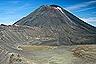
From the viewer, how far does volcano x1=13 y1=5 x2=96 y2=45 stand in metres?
8.43

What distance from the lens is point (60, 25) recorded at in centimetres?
985

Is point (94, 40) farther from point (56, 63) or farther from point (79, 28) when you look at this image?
point (56, 63)

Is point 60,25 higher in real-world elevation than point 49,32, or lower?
higher

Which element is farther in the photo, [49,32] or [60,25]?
[60,25]

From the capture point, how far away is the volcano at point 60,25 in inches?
332

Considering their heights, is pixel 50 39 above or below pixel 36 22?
below

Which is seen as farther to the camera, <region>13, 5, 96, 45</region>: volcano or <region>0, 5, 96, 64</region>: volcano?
<region>13, 5, 96, 45</region>: volcano

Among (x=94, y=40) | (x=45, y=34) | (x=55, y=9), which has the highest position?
(x=55, y=9)

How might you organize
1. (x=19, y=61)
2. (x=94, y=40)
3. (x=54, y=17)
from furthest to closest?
(x=54, y=17)
(x=94, y=40)
(x=19, y=61)

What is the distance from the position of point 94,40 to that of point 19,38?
7.11m

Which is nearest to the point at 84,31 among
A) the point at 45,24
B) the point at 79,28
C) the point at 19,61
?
the point at 79,28

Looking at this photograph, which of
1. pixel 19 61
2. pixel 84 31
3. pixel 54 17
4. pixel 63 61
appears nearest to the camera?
pixel 19 61

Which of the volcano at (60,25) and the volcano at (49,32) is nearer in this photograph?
the volcano at (49,32)

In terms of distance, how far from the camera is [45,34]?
9250mm
